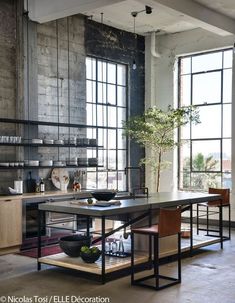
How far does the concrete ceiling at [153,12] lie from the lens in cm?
699

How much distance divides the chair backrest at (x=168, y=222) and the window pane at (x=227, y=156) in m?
4.33

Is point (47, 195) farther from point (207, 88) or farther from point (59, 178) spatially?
point (207, 88)

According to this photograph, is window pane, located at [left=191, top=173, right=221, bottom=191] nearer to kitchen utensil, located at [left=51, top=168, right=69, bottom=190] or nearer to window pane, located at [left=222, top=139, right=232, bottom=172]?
window pane, located at [left=222, top=139, right=232, bottom=172]

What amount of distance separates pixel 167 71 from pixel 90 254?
227 inches

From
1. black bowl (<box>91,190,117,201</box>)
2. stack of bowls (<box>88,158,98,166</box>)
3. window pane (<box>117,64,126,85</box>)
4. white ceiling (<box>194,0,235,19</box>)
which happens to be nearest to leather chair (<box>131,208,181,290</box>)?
black bowl (<box>91,190,117,201</box>)

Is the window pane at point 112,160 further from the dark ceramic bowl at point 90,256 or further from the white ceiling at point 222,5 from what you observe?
the dark ceramic bowl at point 90,256

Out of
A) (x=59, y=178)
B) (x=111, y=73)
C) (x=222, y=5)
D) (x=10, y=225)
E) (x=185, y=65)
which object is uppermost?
(x=222, y=5)

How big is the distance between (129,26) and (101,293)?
618cm

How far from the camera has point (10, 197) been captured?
6.59 m

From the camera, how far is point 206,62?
9.52m

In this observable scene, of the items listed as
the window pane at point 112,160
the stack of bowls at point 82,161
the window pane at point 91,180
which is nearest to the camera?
the stack of bowls at point 82,161

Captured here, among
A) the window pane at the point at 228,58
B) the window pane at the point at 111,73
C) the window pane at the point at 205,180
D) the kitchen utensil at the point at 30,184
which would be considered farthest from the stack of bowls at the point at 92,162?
the window pane at the point at 228,58

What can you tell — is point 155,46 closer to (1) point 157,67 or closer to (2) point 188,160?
(1) point 157,67

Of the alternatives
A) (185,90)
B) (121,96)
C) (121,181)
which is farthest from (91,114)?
(185,90)
